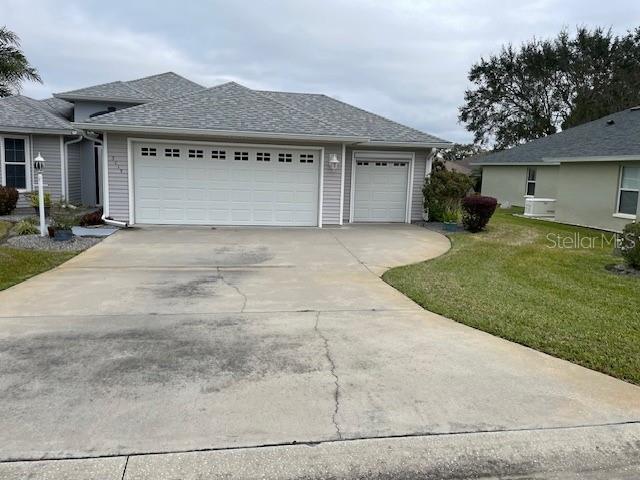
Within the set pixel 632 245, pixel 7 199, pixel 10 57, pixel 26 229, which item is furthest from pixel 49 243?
pixel 632 245

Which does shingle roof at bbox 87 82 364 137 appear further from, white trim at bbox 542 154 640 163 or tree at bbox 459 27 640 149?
tree at bbox 459 27 640 149

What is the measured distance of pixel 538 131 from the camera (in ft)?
129

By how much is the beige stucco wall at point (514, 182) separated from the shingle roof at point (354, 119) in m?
9.01

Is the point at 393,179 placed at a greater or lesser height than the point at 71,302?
greater

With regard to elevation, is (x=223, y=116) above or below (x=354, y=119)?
below

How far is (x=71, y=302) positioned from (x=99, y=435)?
365 cm

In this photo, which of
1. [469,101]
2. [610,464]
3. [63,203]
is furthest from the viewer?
[469,101]

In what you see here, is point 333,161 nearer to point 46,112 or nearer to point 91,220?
point 91,220

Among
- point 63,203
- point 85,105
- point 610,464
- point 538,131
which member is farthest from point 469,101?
point 610,464

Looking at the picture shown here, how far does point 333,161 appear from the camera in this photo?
14.5 m

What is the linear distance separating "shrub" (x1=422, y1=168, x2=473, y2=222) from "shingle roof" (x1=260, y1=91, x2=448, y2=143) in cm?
117

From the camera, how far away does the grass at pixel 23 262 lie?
25.6 ft

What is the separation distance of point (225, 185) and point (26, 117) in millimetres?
7788

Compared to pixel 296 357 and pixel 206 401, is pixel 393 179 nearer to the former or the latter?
pixel 296 357
